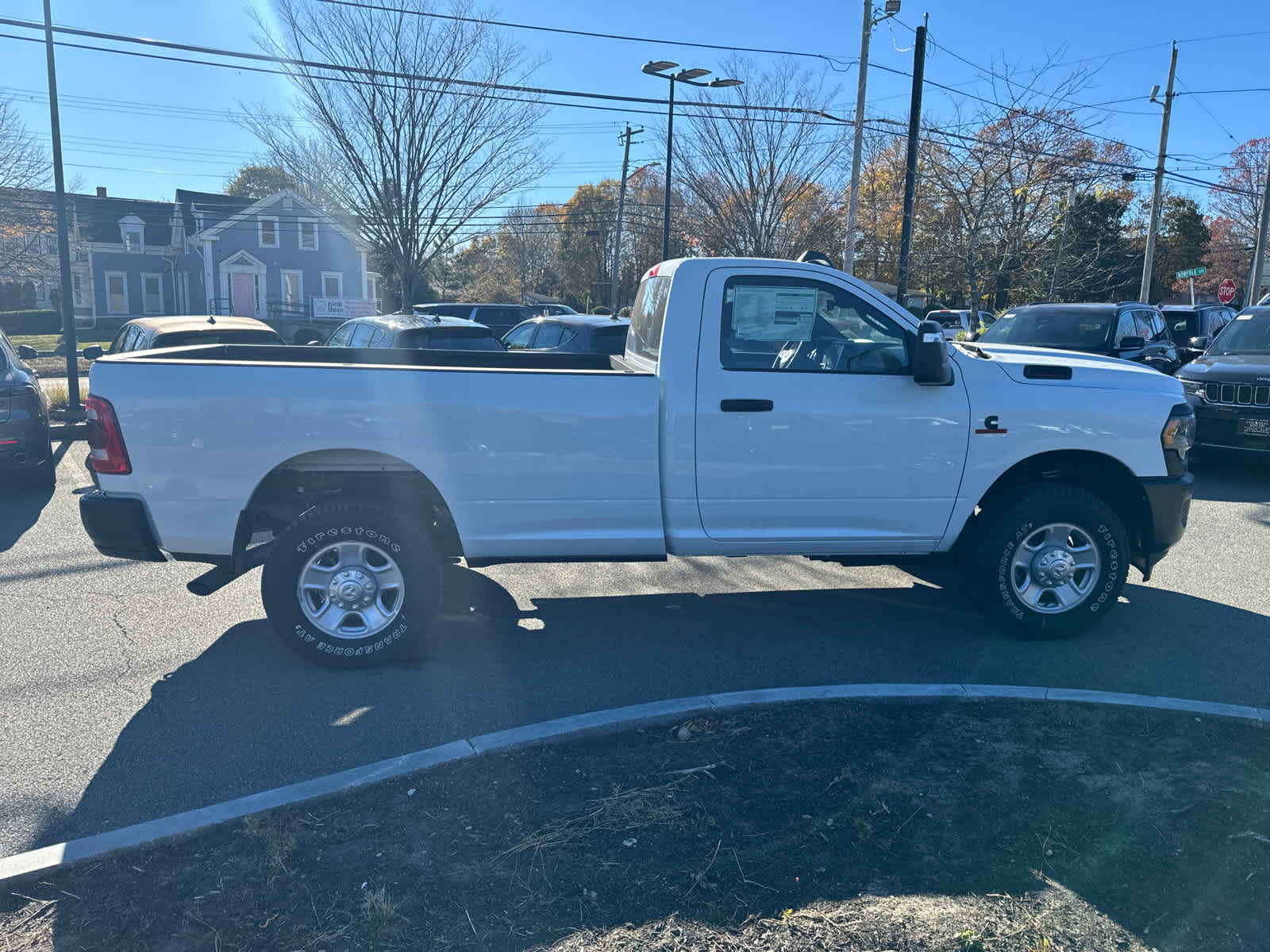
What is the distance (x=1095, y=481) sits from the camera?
567 cm

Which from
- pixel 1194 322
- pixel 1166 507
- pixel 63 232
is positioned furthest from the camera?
pixel 1194 322

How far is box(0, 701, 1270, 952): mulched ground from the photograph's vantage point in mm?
2820

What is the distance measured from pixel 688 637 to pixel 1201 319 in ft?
60.1

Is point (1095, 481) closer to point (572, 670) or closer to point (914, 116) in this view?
point (572, 670)

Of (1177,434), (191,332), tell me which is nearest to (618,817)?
(1177,434)

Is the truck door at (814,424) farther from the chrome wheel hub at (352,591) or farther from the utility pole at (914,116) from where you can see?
the utility pole at (914,116)

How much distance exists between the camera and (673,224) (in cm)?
3341

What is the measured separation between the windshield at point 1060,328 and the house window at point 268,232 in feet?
128

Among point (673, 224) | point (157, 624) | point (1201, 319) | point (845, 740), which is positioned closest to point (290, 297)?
point (673, 224)

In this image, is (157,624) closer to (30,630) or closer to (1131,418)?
(30,630)

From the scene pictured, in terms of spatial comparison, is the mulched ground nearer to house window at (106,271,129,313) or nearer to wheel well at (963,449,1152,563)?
wheel well at (963,449,1152,563)

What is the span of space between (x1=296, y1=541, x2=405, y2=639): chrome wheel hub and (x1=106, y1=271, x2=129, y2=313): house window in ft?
164

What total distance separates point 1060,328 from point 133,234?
47.3 m

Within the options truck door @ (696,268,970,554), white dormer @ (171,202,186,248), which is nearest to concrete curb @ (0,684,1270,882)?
truck door @ (696,268,970,554)
